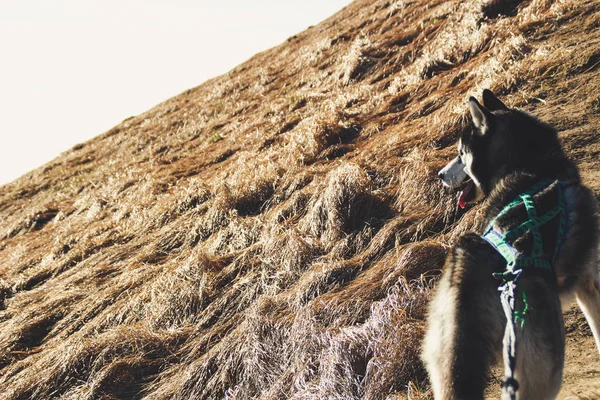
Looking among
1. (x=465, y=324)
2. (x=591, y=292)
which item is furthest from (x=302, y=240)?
(x=465, y=324)

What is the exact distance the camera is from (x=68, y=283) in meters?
8.02

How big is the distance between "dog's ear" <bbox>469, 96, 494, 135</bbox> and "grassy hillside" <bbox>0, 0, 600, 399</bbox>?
1739mm

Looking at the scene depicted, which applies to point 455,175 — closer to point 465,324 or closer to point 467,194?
point 467,194

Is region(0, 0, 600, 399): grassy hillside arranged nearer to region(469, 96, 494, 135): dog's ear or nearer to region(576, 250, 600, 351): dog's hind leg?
region(576, 250, 600, 351): dog's hind leg

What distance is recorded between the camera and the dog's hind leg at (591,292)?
294 cm

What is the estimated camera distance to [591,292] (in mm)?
3008

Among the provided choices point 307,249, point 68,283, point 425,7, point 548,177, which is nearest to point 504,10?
point 425,7

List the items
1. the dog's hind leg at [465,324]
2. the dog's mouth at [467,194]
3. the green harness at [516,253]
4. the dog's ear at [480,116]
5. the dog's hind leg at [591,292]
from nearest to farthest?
the green harness at [516,253] < the dog's hind leg at [465,324] < the dog's hind leg at [591,292] < the dog's ear at [480,116] < the dog's mouth at [467,194]

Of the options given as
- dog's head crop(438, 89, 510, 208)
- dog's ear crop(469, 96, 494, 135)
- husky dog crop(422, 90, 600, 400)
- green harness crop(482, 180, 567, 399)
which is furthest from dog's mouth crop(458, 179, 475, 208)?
green harness crop(482, 180, 567, 399)

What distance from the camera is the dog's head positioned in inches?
136

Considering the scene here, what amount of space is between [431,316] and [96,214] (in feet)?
33.6

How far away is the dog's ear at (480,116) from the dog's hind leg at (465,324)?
1.04 meters

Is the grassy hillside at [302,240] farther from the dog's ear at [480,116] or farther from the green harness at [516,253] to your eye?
the dog's ear at [480,116]

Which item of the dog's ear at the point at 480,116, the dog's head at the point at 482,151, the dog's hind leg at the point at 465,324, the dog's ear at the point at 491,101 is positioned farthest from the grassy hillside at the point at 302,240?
the dog's ear at the point at 480,116
